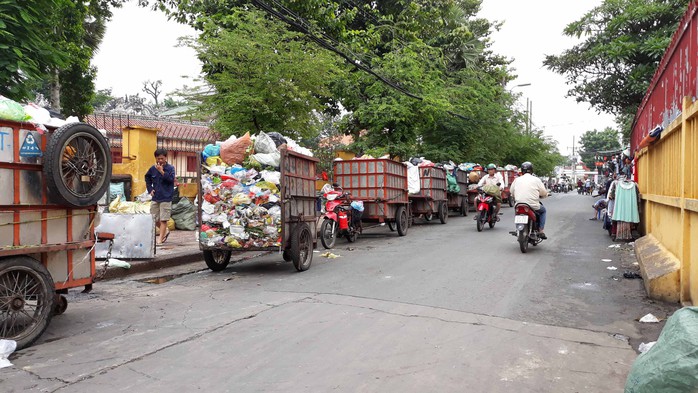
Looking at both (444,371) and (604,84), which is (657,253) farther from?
(604,84)

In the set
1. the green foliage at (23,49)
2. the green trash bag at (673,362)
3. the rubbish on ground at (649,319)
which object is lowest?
the rubbish on ground at (649,319)

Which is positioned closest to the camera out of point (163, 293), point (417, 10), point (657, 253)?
point (163, 293)

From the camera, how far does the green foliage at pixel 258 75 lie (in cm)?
1262

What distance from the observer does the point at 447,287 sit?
7203 mm

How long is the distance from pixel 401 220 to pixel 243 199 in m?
6.87

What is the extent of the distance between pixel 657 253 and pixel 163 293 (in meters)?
6.94

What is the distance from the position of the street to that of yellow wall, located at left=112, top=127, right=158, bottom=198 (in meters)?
6.28

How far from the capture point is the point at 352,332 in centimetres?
504

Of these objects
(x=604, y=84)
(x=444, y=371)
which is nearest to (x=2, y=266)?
(x=444, y=371)

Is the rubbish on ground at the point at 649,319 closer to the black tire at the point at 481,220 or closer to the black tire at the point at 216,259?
the black tire at the point at 216,259

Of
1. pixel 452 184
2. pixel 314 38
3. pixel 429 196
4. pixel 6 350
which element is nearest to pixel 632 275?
pixel 6 350

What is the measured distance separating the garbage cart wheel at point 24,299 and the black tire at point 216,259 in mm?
3646

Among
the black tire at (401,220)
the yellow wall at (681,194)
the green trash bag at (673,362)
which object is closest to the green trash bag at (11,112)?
the green trash bag at (673,362)

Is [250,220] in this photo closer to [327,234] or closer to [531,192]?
[327,234]
